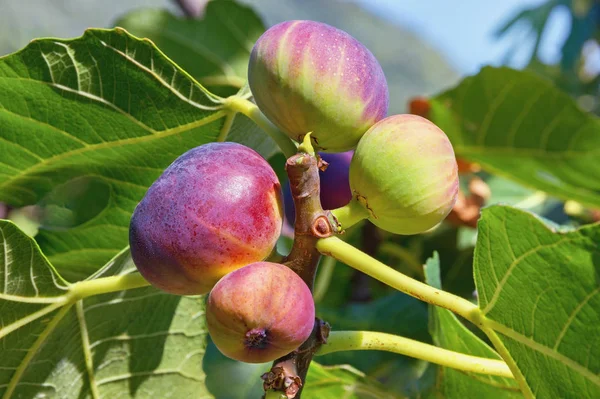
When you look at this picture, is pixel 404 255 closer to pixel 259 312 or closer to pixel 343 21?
pixel 259 312

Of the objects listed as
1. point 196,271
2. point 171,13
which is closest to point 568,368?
point 196,271

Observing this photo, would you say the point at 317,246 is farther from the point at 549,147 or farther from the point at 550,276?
the point at 549,147

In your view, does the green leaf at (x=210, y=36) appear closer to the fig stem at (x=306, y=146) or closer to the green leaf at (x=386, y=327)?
the green leaf at (x=386, y=327)

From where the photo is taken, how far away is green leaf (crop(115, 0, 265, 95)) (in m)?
1.62

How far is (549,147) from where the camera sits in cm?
155

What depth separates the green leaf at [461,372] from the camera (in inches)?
34.8

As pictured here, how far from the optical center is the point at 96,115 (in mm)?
895

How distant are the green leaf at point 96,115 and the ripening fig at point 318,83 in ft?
0.61

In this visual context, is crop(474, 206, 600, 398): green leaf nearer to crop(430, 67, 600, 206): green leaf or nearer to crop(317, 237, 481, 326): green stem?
crop(317, 237, 481, 326): green stem

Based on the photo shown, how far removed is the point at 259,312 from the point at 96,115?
1.40 ft

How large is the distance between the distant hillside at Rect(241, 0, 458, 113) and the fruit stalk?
66.4 ft

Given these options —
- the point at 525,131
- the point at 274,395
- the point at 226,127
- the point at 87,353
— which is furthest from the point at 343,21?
the point at 274,395

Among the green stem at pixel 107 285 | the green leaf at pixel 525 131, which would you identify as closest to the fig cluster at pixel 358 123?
the green stem at pixel 107 285

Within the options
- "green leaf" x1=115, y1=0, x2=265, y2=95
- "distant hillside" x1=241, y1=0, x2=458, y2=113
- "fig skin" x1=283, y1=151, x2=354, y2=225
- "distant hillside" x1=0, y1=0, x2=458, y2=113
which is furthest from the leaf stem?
"distant hillside" x1=241, y1=0, x2=458, y2=113
